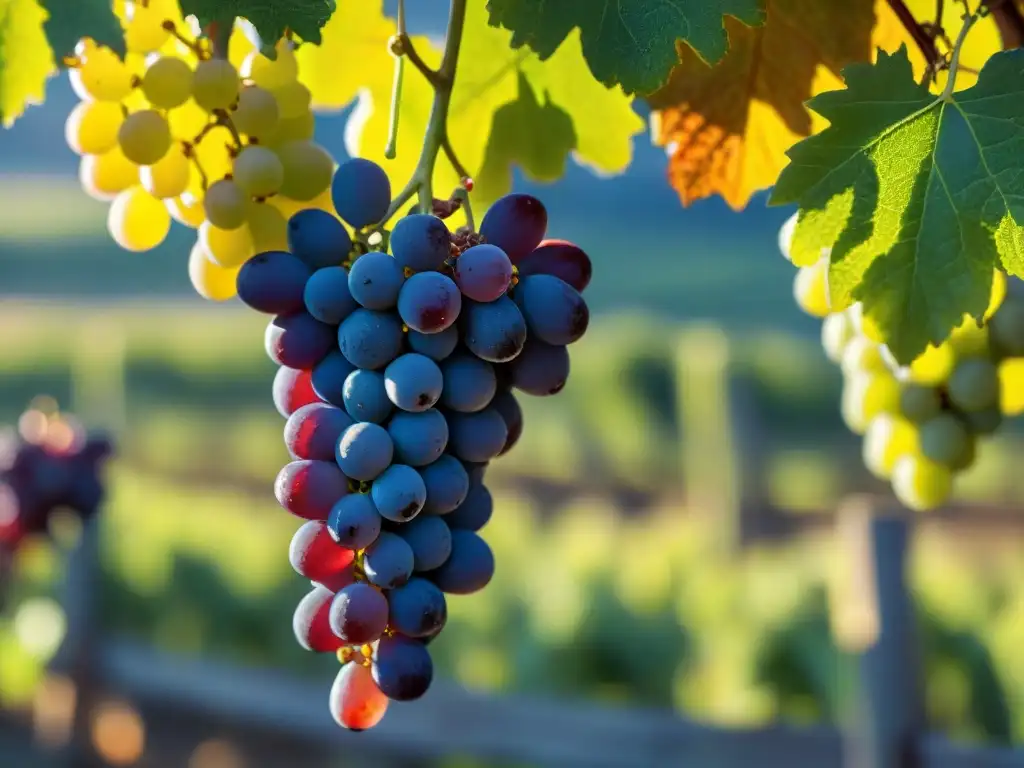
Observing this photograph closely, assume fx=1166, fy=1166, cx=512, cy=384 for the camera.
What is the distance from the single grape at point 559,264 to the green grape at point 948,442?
1.23 feet

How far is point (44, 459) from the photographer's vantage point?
6.26 ft

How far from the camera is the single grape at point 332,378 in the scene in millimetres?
422

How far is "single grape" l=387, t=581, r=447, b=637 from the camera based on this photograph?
0.41 meters

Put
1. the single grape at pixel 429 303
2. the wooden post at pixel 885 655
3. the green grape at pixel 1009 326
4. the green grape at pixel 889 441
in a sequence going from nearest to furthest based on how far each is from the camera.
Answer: the single grape at pixel 429 303, the green grape at pixel 1009 326, the green grape at pixel 889 441, the wooden post at pixel 885 655

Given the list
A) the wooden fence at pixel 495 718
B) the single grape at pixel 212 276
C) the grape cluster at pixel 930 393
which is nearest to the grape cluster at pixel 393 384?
the single grape at pixel 212 276

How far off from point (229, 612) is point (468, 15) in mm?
3001

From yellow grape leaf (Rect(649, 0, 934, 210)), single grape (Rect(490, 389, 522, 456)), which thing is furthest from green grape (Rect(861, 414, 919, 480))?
single grape (Rect(490, 389, 522, 456))

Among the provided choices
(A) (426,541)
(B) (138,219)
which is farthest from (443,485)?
(B) (138,219)

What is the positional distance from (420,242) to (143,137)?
18 cm

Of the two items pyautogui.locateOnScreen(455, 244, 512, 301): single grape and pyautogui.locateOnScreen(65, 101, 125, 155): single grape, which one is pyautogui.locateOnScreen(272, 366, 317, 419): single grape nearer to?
pyautogui.locateOnScreen(455, 244, 512, 301): single grape

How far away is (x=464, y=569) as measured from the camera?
0.43 metres

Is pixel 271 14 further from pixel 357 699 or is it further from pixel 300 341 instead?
pixel 357 699

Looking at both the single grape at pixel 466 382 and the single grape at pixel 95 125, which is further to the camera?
the single grape at pixel 95 125

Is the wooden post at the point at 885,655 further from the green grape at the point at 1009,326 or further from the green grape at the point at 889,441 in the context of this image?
the green grape at the point at 1009,326
